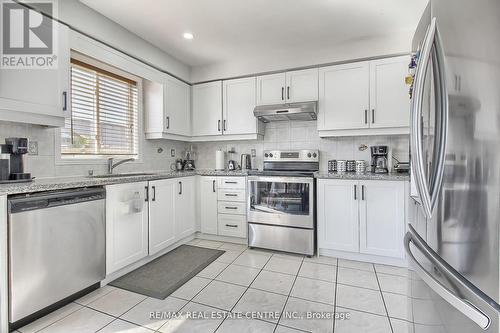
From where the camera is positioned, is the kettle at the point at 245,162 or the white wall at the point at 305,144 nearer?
the white wall at the point at 305,144

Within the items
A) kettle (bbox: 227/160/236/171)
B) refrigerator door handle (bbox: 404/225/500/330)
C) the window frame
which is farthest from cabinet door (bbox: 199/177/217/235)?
refrigerator door handle (bbox: 404/225/500/330)

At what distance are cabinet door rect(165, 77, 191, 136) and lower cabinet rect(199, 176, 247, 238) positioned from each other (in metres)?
0.79

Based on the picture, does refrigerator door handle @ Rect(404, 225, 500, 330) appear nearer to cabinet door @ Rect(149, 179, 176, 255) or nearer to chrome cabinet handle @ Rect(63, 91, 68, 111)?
cabinet door @ Rect(149, 179, 176, 255)

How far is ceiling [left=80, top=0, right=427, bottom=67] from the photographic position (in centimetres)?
226

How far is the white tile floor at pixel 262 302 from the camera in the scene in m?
1.61

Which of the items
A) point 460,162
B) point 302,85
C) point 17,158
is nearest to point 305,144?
point 302,85

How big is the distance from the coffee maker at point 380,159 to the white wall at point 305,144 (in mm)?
148

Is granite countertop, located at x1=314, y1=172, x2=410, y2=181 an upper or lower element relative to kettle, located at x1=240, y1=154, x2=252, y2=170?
lower

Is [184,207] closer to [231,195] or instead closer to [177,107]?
[231,195]

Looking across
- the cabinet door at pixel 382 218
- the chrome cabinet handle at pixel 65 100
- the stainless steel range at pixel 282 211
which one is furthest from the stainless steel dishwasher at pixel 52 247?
the cabinet door at pixel 382 218

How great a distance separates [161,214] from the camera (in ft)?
9.11

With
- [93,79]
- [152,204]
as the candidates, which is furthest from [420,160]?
[93,79]

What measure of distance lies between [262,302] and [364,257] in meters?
1.39
